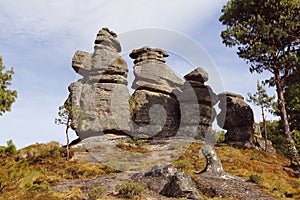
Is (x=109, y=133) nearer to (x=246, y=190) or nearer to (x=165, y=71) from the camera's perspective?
(x=165, y=71)

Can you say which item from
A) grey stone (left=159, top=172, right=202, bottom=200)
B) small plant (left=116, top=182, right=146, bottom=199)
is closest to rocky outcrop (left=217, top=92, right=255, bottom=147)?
grey stone (left=159, top=172, right=202, bottom=200)

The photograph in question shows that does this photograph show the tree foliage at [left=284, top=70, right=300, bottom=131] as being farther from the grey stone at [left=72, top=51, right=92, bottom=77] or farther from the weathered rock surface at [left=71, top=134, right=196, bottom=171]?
the grey stone at [left=72, top=51, right=92, bottom=77]

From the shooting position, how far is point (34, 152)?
33406 millimetres

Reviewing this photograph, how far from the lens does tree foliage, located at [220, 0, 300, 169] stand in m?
32.2

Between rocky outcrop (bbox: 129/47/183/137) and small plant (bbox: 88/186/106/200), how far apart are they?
26.7 m

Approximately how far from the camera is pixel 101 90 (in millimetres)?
44812

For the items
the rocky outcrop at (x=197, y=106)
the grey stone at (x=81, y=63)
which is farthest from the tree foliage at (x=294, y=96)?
the grey stone at (x=81, y=63)

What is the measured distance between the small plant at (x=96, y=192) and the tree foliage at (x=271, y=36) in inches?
867

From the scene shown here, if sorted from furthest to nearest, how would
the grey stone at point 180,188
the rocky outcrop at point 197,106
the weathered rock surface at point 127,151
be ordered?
the rocky outcrop at point 197,106 < the weathered rock surface at point 127,151 < the grey stone at point 180,188

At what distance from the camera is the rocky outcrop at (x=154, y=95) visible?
150 feet

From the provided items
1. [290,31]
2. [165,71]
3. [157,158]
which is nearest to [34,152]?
[157,158]

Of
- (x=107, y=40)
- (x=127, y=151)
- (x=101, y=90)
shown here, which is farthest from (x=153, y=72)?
(x=127, y=151)

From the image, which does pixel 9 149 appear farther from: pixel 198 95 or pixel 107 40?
pixel 107 40

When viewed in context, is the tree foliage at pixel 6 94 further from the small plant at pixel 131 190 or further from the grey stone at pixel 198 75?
the grey stone at pixel 198 75
